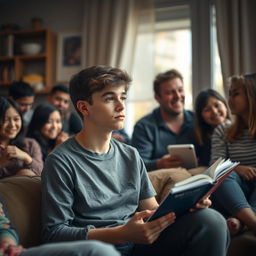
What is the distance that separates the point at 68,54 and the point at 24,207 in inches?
121

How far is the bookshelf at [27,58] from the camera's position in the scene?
4059mm

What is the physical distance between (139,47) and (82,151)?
104 inches

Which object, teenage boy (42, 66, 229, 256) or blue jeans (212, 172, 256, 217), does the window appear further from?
teenage boy (42, 66, 229, 256)


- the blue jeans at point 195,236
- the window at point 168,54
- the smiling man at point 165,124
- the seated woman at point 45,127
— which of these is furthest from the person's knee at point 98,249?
the window at point 168,54

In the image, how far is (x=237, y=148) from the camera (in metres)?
2.15

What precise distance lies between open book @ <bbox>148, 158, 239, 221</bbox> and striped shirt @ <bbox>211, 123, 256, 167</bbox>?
37.7 inches

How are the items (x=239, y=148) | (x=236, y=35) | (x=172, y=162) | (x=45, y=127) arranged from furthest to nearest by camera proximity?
1. (x=236, y=35)
2. (x=45, y=127)
3. (x=172, y=162)
4. (x=239, y=148)

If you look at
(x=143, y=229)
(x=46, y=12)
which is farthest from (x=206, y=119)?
(x=46, y=12)

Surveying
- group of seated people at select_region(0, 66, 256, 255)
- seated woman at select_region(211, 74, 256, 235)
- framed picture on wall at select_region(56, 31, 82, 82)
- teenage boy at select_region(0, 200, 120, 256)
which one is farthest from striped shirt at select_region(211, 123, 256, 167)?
framed picture on wall at select_region(56, 31, 82, 82)

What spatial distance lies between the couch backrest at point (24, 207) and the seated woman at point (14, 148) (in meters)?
0.54

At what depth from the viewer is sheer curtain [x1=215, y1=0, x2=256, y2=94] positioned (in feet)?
10.7

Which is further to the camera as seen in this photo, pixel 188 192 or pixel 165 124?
pixel 165 124

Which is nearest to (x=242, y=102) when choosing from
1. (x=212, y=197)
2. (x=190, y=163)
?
(x=190, y=163)

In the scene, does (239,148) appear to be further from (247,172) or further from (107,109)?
(107,109)
